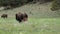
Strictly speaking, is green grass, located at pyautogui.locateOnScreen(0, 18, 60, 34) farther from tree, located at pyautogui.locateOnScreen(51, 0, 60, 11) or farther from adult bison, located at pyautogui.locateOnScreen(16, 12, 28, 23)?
tree, located at pyautogui.locateOnScreen(51, 0, 60, 11)

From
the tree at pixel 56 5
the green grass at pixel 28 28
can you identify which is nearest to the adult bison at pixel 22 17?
the green grass at pixel 28 28

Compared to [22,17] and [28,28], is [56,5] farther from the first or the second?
[28,28]

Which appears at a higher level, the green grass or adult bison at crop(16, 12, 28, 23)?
the green grass

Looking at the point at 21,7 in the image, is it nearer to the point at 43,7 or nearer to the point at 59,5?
the point at 43,7

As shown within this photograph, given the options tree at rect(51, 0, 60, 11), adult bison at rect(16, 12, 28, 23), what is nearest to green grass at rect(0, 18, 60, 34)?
Answer: adult bison at rect(16, 12, 28, 23)

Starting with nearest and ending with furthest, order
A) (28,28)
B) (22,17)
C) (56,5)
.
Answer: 1. (28,28)
2. (22,17)
3. (56,5)

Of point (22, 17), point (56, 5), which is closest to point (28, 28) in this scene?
point (22, 17)

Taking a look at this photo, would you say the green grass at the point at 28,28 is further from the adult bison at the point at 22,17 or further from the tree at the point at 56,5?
the tree at the point at 56,5

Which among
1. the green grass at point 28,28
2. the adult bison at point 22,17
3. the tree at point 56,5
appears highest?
the green grass at point 28,28

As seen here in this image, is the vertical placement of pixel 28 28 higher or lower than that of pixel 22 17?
higher

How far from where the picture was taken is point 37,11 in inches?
1991

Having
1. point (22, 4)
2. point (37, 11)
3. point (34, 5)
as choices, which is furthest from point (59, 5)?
point (22, 4)

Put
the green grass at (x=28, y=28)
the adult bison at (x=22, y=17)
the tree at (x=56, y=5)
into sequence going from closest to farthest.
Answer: the green grass at (x=28, y=28) → the adult bison at (x=22, y=17) → the tree at (x=56, y=5)

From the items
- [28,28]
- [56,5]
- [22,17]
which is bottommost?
[56,5]
